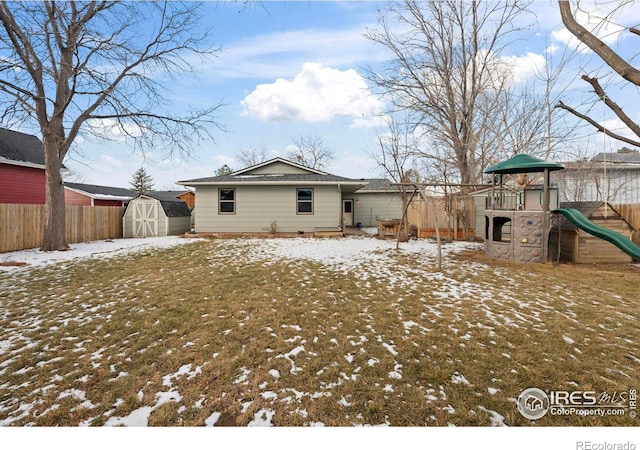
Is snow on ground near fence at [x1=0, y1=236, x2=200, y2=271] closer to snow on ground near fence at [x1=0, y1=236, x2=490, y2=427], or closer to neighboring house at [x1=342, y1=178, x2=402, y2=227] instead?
snow on ground near fence at [x1=0, y1=236, x2=490, y2=427]

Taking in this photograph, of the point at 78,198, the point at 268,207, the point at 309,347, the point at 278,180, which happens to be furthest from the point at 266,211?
the point at 78,198

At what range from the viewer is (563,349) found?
2.96m

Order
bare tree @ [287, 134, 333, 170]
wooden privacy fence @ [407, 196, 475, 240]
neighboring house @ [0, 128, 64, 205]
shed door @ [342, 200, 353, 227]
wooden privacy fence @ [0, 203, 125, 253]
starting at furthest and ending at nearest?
bare tree @ [287, 134, 333, 170]
shed door @ [342, 200, 353, 227]
neighboring house @ [0, 128, 64, 205]
wooden privacy fence @ [407, 196, 475, 240]
wooden privacy fence @ [0, 203, 125, 253]

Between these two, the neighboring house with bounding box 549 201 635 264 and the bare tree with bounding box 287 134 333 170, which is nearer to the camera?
the neighboring house with bounding box 549 201 635 264

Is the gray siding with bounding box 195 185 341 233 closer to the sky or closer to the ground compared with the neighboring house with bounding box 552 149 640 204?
closer to the ground

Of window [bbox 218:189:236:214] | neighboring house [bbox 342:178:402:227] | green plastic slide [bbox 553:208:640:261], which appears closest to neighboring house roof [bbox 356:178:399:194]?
neighboring house [bbox 342:178:402:227]

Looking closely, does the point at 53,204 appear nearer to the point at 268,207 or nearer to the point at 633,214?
the point at 268,207

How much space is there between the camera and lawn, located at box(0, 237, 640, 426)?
2.13 m

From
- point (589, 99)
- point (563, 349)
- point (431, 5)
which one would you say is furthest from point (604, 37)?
point (431, 5)

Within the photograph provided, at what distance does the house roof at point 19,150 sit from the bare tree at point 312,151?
73.5 feet

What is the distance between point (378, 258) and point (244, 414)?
255 inches

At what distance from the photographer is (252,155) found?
38.1 meters

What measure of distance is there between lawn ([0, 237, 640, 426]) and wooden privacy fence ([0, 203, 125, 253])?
4722mm
